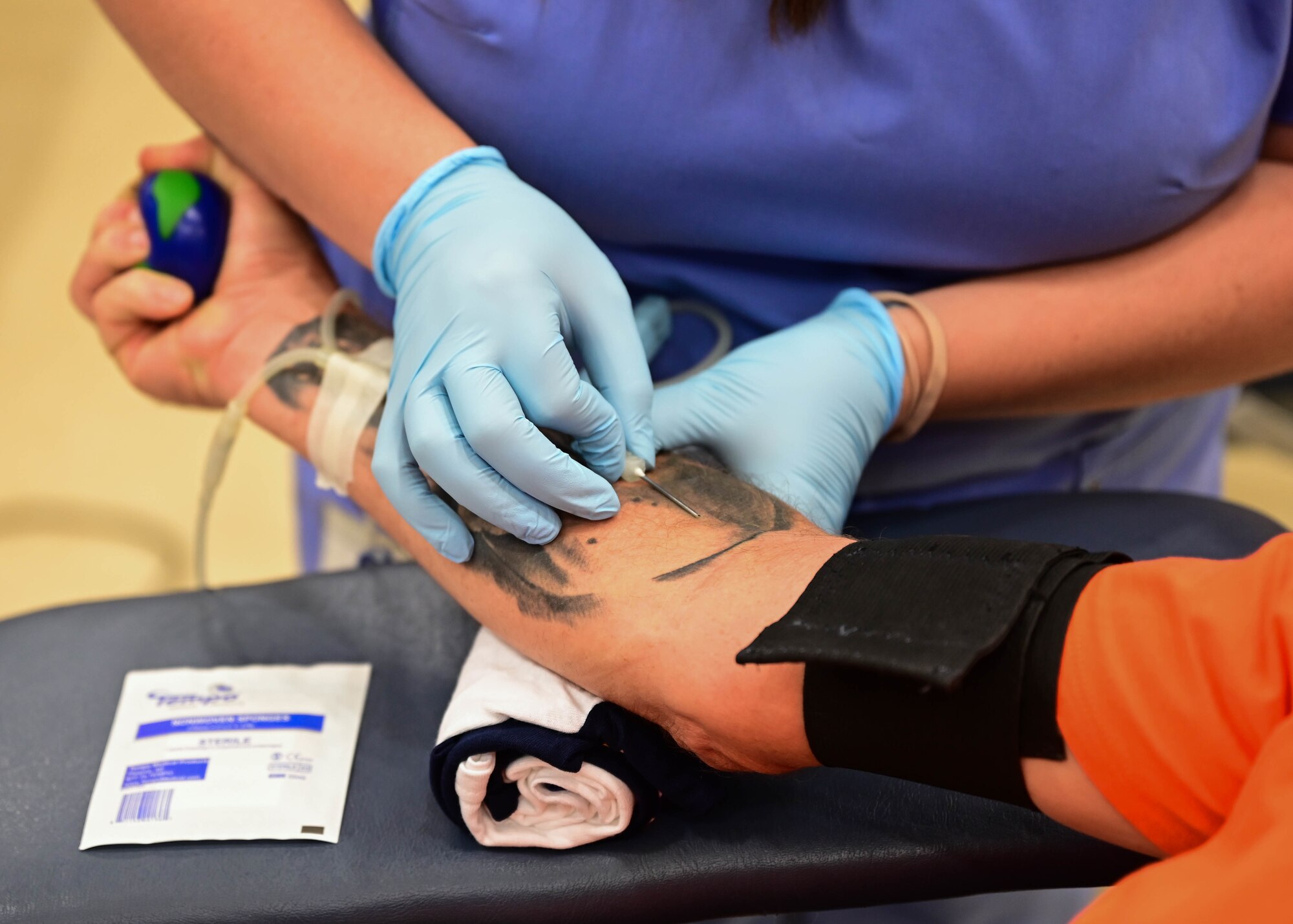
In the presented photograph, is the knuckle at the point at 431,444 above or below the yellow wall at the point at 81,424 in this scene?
above

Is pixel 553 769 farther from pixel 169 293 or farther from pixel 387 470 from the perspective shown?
pixel 169 293

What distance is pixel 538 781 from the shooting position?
0.77 meters

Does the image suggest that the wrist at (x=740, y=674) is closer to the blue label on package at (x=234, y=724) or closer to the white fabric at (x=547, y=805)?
the white fabric at (x=547, y=805)

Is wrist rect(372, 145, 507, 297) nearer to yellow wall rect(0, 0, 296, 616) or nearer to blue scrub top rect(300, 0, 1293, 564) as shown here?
blue scrub top rect(300, 0, 1293, 564)

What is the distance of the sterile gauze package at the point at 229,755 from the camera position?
2.67 feet

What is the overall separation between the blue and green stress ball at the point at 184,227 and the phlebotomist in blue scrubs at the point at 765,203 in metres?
0.08

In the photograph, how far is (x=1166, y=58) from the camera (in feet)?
2.97

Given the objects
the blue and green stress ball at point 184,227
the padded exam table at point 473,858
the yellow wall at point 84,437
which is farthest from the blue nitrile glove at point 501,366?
the yellow wall at point 84,437

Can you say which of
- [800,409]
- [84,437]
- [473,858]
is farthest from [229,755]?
[84,437]

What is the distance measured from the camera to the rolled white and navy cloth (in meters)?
0.75

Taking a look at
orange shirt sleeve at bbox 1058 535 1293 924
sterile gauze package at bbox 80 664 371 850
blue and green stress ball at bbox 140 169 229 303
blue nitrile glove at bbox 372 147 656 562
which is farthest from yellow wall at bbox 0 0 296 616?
orange shirt sleeve at bbox 1058 535 1293 924

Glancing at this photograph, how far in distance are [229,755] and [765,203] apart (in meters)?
0.65

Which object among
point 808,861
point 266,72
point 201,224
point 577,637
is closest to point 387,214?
point 266,72

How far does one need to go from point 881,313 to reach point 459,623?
0.49m
